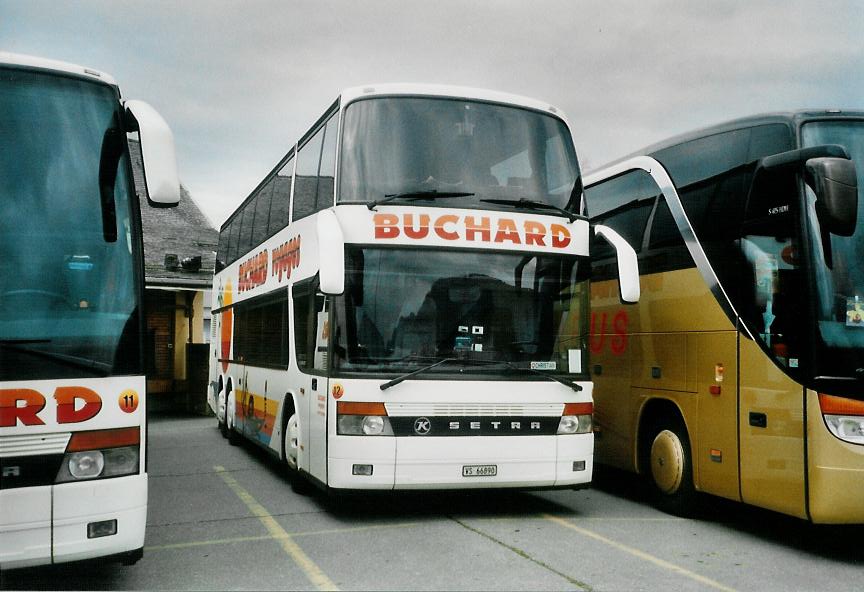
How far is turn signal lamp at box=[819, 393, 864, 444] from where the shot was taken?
6762 millimetres

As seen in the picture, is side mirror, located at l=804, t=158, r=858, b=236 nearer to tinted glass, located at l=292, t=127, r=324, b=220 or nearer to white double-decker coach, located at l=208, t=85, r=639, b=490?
white double-decker coach, located at l=208, t=85, r=639, b=490

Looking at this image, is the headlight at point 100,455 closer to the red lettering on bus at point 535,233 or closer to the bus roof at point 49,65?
the bus roof at point 49,65

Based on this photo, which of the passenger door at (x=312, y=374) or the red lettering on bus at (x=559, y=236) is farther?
the red lettering on bus at (x=559, y=236)

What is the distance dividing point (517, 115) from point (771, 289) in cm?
307

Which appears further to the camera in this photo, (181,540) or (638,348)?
(638,348)

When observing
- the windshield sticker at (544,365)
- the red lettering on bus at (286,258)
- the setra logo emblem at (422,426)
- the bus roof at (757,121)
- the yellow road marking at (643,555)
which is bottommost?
the yellow road marking at (643,555)

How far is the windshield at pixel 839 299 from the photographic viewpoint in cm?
688

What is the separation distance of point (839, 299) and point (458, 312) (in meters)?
3.22

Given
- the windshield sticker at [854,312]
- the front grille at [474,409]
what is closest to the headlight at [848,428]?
the windshield sticker at [854,312]

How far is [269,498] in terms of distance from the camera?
988cm

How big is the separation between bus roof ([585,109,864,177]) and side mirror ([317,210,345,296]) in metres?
3.82

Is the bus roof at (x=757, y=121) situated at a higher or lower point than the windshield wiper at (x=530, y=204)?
higher

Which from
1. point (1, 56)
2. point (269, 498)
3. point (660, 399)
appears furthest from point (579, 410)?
point (1, 56)

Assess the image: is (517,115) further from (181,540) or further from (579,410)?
(181,540)
